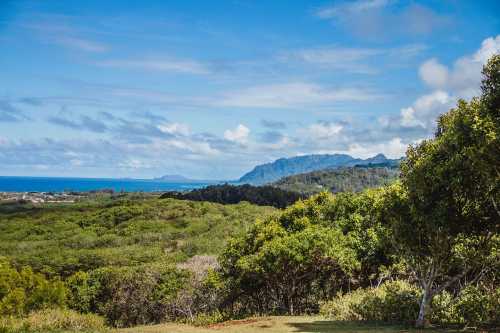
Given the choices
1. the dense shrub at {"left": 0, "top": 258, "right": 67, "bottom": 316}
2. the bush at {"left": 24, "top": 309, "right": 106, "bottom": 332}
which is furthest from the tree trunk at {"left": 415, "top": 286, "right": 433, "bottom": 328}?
the dense shrub at {"left": 0, "top": 258, "right": 67, "bottom": 316}

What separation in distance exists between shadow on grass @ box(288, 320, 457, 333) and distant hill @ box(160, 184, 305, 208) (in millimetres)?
129751

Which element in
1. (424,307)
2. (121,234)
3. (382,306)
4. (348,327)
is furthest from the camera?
(121,234)

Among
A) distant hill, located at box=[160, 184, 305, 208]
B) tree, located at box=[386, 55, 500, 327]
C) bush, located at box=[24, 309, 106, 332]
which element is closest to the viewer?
tree, located at box=[386, 55, 500, 327]

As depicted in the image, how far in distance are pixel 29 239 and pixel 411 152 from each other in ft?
263

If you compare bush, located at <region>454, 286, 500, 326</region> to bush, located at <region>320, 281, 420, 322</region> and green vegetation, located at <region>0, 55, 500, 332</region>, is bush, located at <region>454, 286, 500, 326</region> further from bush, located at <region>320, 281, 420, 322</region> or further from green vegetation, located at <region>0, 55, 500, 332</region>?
bush, located at <region>320, 281, 420, 322</region>

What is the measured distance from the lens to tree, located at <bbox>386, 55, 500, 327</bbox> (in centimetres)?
→ 1409

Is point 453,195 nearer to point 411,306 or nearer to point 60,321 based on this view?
point 411,306

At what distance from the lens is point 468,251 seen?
17844 millimetres

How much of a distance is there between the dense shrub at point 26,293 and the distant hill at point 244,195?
111128 millimetres

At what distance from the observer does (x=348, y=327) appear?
61.1ft

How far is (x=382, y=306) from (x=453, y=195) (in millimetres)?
7046

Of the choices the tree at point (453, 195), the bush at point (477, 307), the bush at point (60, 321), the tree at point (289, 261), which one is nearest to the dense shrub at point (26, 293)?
the bush at point (60, 321)

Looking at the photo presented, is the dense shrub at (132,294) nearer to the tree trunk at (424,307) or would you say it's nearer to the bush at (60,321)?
the bush at (60,321)

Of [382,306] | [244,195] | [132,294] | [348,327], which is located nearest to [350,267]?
[382,306]
